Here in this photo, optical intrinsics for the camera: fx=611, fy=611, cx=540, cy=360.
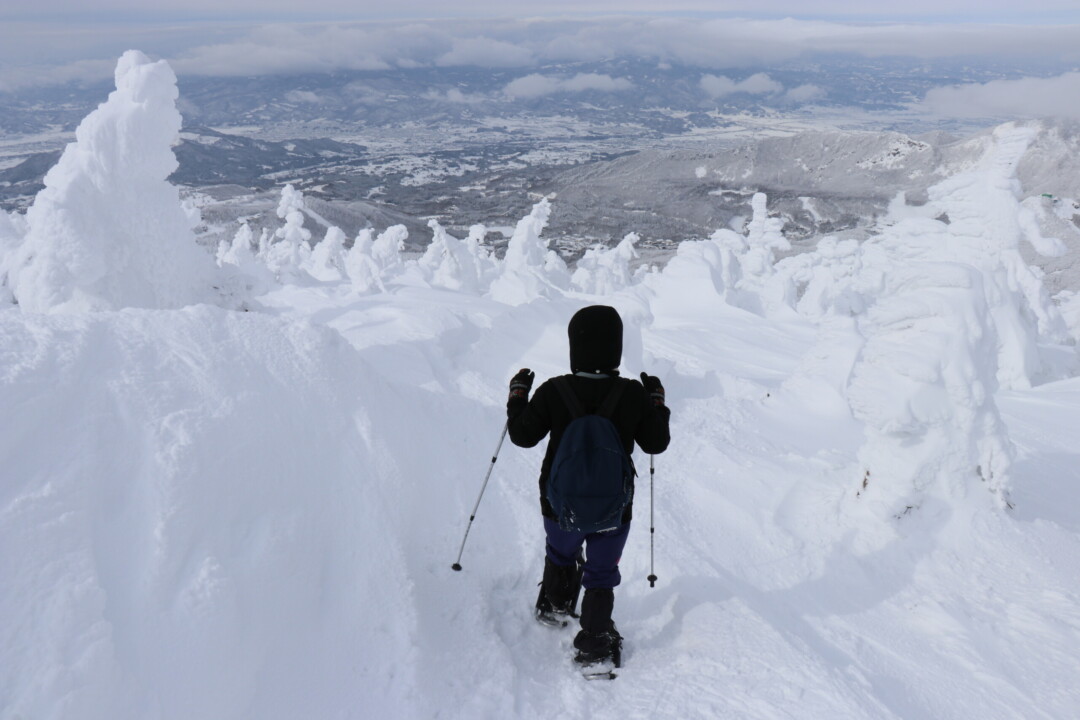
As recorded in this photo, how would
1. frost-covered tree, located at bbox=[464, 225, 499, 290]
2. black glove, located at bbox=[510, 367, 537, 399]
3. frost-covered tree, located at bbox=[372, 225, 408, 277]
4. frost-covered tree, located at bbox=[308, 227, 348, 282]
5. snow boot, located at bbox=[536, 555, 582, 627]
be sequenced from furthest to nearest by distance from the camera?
1. frost-covered tree, located at bbox=[372, 225, 408, 277]
2. frost-covered tree, located at bbox=[308, 227, 348, 282]
3. frost-covered tree, located at bbox=[464, 225, 499, 290]
4. snow boot, located at bbox=[536, 555, 582, 627]
5. black glove, located at bbox=[510, 367, 537, 399]

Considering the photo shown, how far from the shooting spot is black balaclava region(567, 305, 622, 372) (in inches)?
132

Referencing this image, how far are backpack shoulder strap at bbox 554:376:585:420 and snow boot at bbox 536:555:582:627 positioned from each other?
3.72ft

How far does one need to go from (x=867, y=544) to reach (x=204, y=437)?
17.3 ft

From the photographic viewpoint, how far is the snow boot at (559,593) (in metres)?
3.91

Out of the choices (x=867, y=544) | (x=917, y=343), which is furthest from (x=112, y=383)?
(x=917, y=343)

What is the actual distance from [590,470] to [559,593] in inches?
43.6

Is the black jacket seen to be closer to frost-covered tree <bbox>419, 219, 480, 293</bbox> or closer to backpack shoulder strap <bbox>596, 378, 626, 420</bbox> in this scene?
backpack shoulder strap <bbox>596, 378, 626, 420</bbox>

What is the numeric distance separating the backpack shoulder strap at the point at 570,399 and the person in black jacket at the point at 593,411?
28 millimetres

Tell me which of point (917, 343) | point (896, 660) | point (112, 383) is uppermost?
point (112, 383)

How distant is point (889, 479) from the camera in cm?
554

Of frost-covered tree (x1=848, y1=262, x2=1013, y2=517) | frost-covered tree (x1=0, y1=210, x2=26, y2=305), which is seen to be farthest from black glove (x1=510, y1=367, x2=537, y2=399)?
frost-covered tree (x1=0, y1=210, x2=26, y2=305)

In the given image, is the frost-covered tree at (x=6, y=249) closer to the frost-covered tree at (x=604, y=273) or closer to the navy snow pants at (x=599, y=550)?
the navy snow pants at (x=599, y=550)

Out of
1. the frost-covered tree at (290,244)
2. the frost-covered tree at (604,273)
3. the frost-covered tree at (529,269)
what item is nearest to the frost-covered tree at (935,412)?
the frost-covered tree at (529,269)

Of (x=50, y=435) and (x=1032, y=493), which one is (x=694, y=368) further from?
(x=50, y=435)
